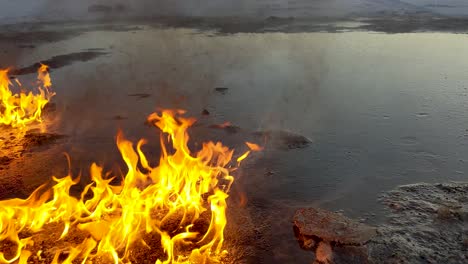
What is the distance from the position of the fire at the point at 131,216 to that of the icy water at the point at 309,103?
87 centimetres

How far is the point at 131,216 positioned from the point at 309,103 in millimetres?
6764

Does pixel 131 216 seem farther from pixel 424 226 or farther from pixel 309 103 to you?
pixel 309 103

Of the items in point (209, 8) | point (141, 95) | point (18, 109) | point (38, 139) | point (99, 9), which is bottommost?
point (38, 139)

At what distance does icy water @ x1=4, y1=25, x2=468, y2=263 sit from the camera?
21.2 ft

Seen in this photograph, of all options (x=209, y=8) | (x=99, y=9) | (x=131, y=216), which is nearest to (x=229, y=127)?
(x=131, y=216)

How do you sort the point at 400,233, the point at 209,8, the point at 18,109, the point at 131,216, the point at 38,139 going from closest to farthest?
the point at 131,216, the point at 400,233, the point at 38,139, the point at 18,109, the point at 209,8

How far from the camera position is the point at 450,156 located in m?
7.16

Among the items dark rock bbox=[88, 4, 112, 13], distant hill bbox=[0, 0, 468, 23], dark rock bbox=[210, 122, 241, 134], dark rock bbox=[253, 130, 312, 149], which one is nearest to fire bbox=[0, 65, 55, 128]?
dark rock bbox=[210, 122, 241, 134]

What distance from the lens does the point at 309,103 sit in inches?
411

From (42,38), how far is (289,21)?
1762 centimetres

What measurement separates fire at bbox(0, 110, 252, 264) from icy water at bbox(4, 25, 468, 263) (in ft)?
2.85

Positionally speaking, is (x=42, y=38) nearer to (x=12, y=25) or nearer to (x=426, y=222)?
(x=12, y=25)

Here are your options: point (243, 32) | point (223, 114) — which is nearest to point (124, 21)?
point (243, 32)

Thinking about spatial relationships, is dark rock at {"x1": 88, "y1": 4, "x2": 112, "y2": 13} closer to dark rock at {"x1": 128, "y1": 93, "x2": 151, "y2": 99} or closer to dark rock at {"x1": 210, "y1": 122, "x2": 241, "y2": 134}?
dark rock at {"x1": 128, "y1": 93, "x2": 151, "y2": 99}
